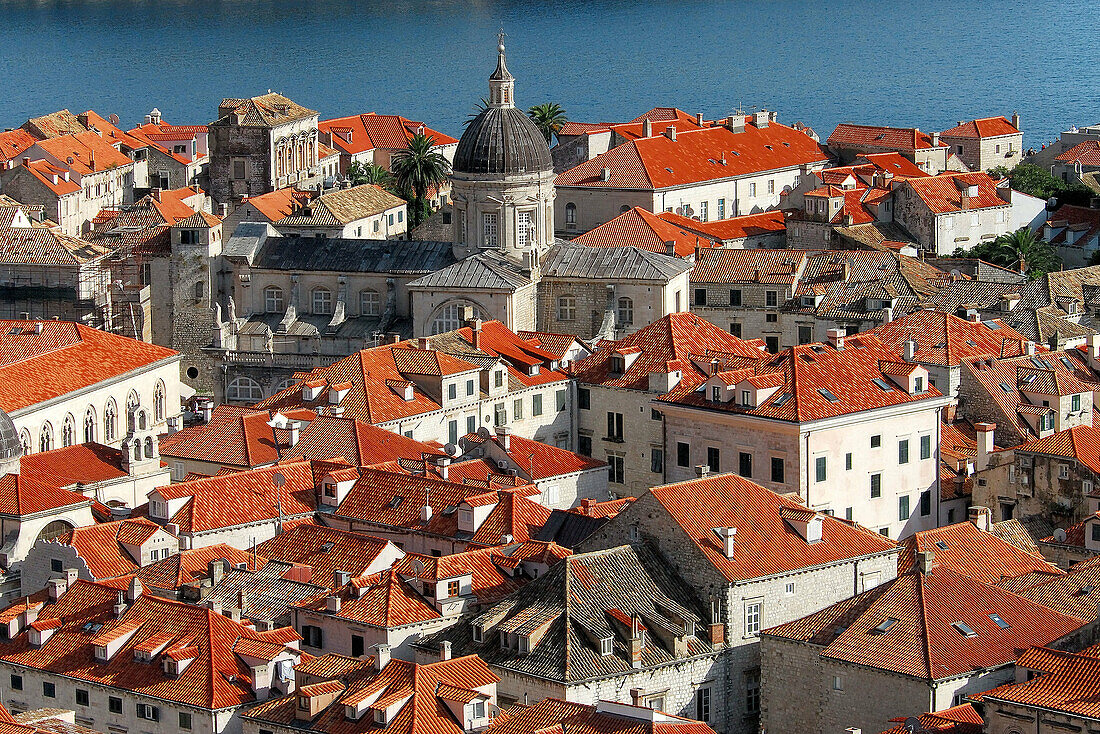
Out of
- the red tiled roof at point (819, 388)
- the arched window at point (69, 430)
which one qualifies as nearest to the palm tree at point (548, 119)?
the arched window at point (69, 430)

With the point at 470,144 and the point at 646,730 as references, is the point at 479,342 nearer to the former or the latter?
the point at 470,144

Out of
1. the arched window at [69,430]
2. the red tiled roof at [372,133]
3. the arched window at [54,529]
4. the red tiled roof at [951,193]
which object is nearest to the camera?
the arched window at [54,529]

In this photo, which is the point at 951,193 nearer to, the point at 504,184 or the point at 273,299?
the point at 504,184

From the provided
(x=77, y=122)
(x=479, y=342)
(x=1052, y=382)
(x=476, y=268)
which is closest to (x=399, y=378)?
(x=479, y=342)

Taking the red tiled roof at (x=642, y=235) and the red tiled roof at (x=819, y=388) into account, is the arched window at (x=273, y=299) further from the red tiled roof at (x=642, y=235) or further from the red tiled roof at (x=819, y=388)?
the red tiled roof at (x=819, y=388)

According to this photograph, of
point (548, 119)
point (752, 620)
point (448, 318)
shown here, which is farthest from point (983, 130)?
point (752, 620)

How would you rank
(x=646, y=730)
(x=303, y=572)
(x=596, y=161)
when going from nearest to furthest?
(x=646, y=730) < (x=303, y=572) < (x=596, y=161)
